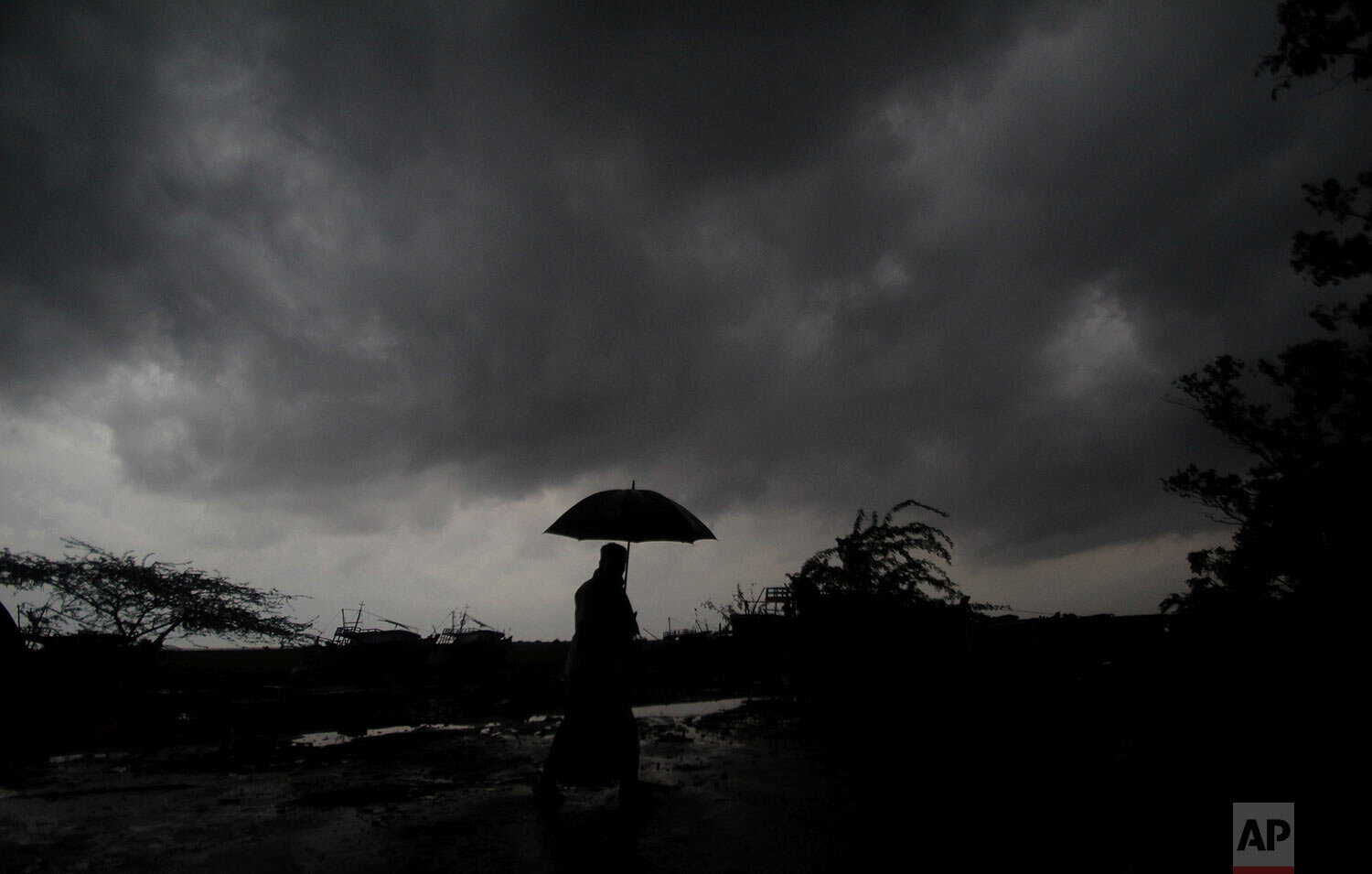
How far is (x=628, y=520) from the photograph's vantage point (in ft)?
20.0

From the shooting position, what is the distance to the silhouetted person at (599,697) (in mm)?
5188

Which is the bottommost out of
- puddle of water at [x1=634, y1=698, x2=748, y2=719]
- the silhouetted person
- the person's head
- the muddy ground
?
puddle of water at [x1=634, y1=698, x2=748, y2=719]

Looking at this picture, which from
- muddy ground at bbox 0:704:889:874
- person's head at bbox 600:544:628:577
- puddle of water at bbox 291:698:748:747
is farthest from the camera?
puddle of water at bbox 291:698:748:747

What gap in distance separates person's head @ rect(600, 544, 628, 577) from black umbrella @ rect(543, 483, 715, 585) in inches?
18.4

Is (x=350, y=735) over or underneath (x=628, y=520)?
underneath

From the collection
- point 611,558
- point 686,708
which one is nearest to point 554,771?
point 611,558

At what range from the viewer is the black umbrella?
611 centimetres

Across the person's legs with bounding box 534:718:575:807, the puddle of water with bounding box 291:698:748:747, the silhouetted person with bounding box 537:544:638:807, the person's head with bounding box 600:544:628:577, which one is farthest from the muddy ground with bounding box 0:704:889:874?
the person's head with bounding box 600:544:628:577

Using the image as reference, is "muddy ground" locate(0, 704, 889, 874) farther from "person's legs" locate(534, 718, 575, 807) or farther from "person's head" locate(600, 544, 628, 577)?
"person's head" locate(600, 544, 628, 577)

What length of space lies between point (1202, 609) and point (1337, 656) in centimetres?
124

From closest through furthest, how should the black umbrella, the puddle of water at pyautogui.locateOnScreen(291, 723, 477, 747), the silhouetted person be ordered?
the silhouetted person < the black umbrella < the puddle of water at pyautogui.locateOnScreen(291, 723, 477, 747)

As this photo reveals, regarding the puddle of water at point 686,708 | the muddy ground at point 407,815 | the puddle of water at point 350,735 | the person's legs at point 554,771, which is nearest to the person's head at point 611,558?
the person's legs at point 554,771

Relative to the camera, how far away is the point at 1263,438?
17.2m

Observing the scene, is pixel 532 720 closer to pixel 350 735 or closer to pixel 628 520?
pixel 350 735
